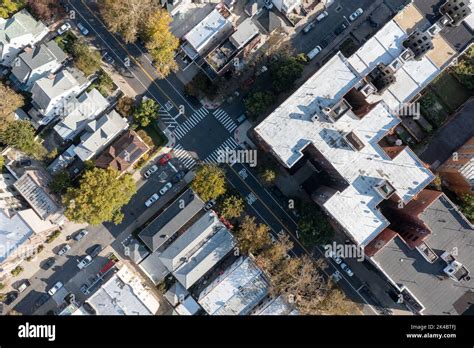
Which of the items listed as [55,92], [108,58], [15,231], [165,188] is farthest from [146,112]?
[15,231]

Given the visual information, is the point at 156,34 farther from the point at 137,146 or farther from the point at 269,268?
the point at 269,268

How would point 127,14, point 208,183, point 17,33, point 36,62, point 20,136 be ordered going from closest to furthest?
point 127,14 → point 208,183 → point 20,136 → point 17,33 → point 36,62

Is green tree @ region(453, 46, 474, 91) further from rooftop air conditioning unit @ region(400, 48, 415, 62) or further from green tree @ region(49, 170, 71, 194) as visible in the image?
green tree @ region(49, 170, 71, 194)

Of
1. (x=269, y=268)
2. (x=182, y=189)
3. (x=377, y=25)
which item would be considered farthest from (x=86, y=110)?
(x=377, y=25)

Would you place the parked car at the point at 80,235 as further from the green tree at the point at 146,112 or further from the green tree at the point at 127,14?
the green tree at the point at 127,14

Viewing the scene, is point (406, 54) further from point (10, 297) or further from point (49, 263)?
point (10, 297)

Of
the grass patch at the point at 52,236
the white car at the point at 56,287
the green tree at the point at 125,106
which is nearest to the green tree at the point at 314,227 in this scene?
the green tree at the point at 125,106
